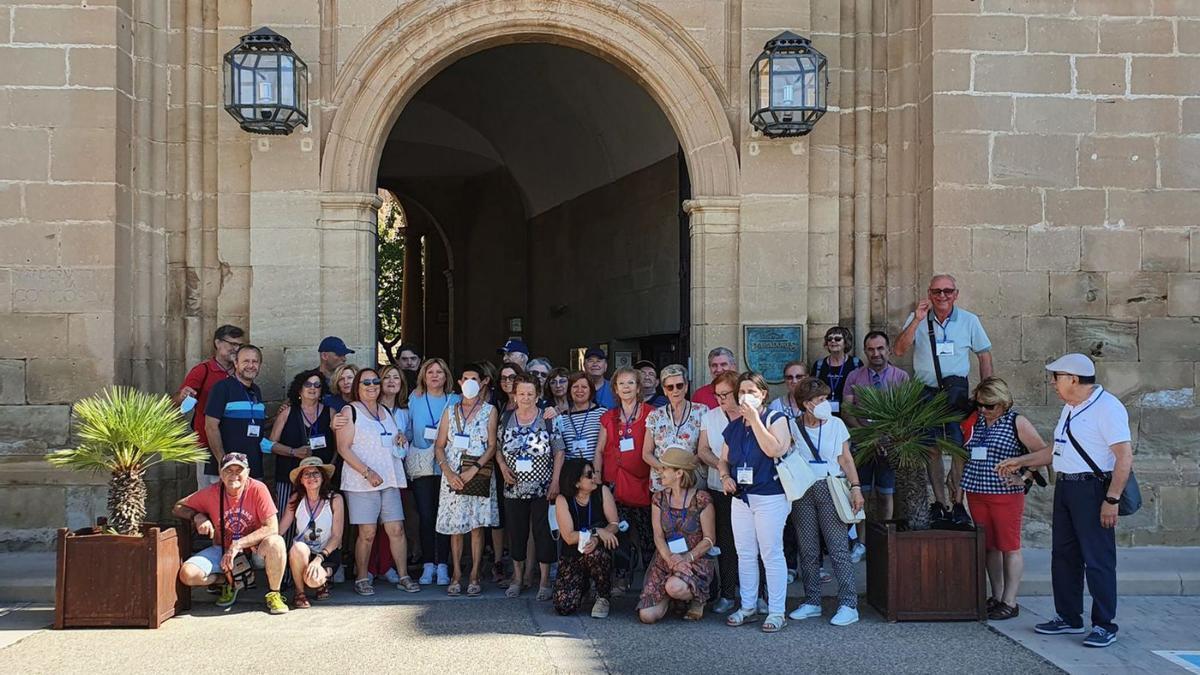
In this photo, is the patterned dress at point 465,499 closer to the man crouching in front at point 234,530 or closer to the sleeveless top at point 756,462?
the man crouching in front at point 234,530

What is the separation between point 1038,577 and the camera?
22.3 feet

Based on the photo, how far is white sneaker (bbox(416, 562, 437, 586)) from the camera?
23.1 feet

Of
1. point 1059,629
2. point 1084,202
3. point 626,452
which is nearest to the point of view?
point 1059,629

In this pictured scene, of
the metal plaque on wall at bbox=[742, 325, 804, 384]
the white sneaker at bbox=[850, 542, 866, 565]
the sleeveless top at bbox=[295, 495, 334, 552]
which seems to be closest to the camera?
the sleeveless top at bbox=[295, 495, 334, 552]

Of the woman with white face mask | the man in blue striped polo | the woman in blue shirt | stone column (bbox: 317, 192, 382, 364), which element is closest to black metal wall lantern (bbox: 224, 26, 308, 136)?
stone column (bbox: 317, 192, 382, 364)

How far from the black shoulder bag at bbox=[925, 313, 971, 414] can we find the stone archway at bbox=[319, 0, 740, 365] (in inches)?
63.1

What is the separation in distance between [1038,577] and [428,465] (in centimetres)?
392

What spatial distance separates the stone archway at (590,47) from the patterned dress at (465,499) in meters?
1.46

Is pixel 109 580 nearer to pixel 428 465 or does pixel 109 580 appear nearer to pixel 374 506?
pixel 374 506

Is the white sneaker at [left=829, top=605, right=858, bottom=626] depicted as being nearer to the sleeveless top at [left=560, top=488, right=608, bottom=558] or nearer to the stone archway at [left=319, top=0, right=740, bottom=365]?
the sleeveless top at [left=560, top=488, right=608, bottom=558]

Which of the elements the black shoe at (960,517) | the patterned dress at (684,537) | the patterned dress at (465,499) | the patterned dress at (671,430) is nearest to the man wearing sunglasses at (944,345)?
the black shoe at (960,517)

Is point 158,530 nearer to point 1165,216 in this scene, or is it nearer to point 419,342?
point 1165,216

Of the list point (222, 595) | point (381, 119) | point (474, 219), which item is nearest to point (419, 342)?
point (474, 219)

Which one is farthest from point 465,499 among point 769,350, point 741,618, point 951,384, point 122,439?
point 951,384
